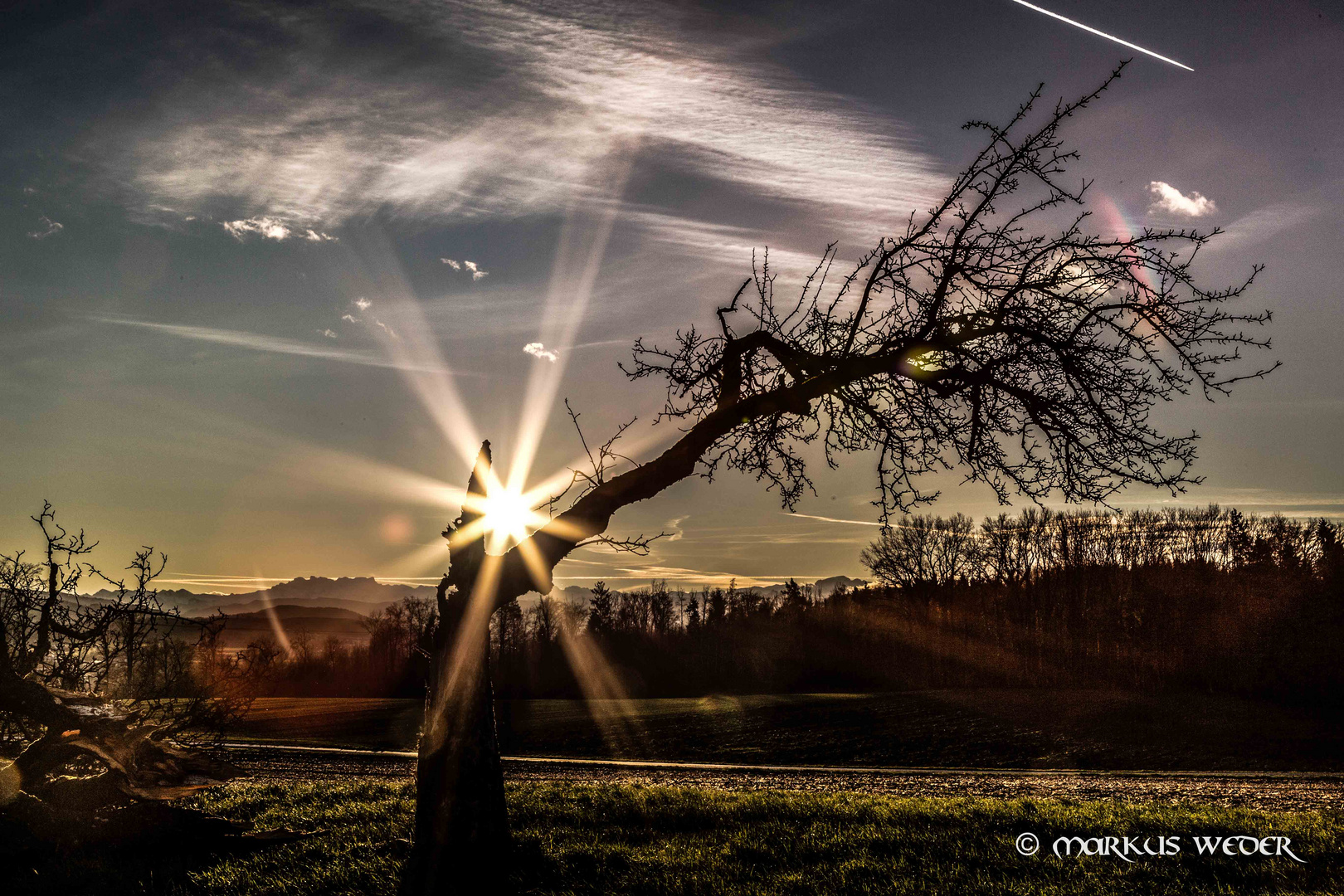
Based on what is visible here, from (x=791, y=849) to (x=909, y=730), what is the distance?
114 ft

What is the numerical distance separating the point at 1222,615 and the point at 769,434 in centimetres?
6170

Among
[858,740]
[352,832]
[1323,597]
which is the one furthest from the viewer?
[1323,597]

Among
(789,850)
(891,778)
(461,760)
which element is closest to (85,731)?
(461,760)

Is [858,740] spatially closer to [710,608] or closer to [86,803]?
[86,803]

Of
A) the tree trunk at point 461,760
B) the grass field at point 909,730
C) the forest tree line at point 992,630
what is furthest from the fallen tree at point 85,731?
the forest tree line at point 992,630

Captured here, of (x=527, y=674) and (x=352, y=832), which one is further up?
(x=352, y=832)

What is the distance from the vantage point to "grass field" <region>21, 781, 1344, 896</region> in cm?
737

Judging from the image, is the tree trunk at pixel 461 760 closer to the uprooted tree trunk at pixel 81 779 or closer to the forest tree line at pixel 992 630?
the uprooted tree trunk at pixel 81 779

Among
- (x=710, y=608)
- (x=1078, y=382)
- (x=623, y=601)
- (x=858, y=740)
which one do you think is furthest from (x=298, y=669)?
(x=1078, y=382)

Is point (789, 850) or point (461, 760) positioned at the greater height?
point (461, 760)

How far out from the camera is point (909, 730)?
131 feet

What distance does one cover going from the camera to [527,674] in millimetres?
72750

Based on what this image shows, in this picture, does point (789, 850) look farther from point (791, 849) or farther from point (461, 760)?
point (461, 760)

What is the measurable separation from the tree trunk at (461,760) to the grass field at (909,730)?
1067 inches
